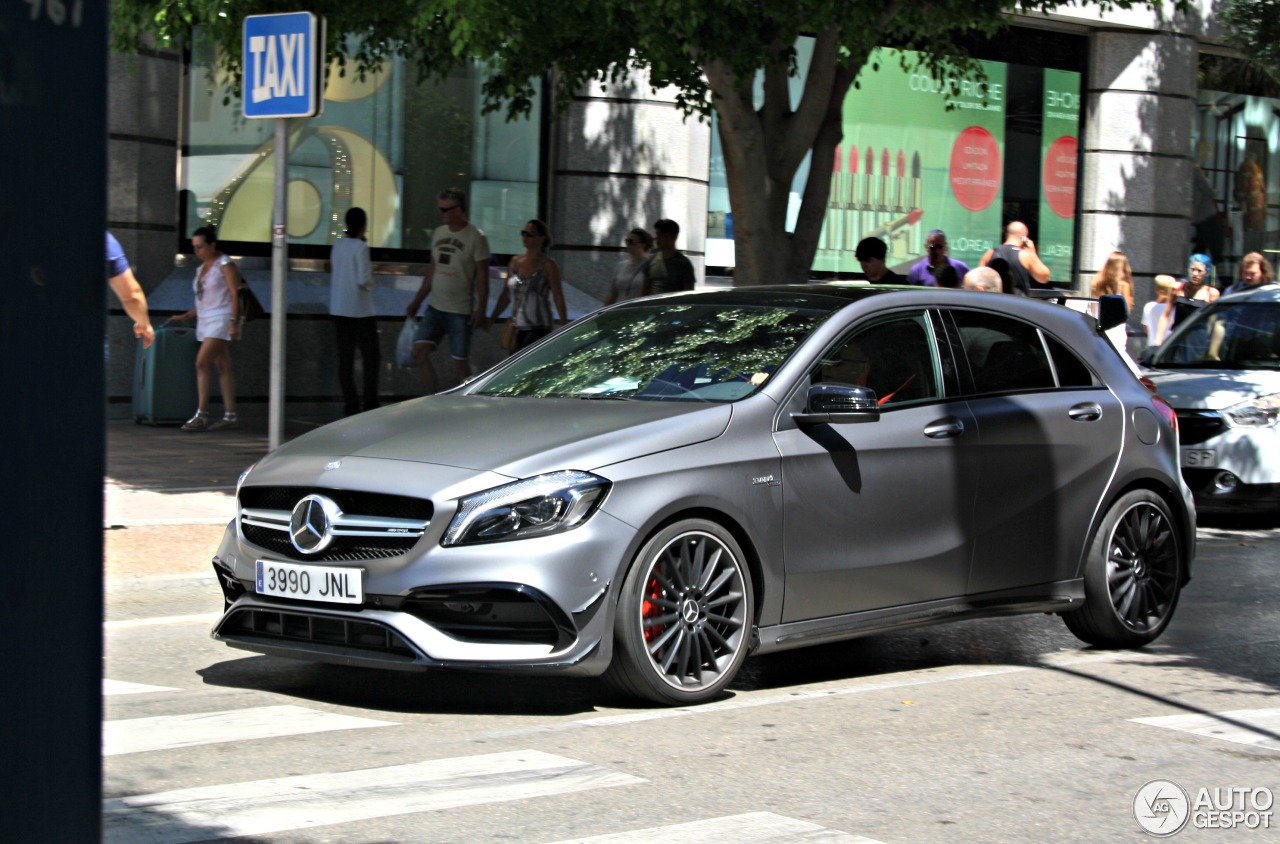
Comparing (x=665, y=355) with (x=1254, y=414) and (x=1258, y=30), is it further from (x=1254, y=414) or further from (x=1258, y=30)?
(x=1258, y=30)

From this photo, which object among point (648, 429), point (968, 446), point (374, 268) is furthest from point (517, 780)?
point (374, 268)

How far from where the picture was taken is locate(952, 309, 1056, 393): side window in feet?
24.2

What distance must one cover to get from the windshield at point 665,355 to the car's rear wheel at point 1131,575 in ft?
5.75

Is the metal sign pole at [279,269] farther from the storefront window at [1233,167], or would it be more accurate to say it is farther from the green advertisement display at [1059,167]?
the storefront window at [1233,167]

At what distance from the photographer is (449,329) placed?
49.9 feet

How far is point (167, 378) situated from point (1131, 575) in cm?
989

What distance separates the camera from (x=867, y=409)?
21.4ft

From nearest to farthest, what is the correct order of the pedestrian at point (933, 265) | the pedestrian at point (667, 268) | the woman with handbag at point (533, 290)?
the pedestrian at point (667, 268) → the pedestrian at point (933, 265) → the woman with handbag at point (533, 290)

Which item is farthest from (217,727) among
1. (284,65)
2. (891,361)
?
(284,65)

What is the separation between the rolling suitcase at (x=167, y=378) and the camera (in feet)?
49.6

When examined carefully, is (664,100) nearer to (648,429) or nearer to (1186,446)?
(1186,446)

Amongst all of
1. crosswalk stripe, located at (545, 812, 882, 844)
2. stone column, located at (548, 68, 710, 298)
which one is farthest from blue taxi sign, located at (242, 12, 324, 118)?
stone column, located at (548, 68, 710, 298)

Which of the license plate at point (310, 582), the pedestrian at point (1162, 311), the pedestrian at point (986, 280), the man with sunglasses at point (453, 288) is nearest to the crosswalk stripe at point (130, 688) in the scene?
the license plate at point (310, 582)
